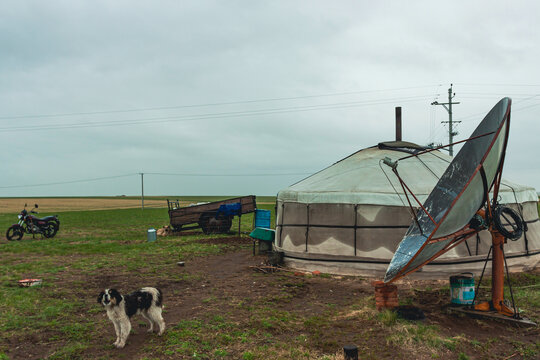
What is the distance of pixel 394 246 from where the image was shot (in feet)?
31.1

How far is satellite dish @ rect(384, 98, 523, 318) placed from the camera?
5574 millimetres

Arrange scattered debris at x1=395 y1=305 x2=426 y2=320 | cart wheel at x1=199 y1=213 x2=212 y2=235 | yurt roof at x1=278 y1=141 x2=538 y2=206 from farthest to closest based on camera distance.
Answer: cart wheel at x1=199 y1=213 x2=212 y2=235 < yurt roof at x1=278 y1=141 x2=538 y2=206 < scattered debris at x1=395 y1=305 x2=426 y2=320

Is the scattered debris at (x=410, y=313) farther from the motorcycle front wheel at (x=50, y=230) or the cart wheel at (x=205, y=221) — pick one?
the motorcycle front wheel at (x=50, y=230)

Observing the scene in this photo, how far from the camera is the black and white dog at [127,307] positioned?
18.2 ft

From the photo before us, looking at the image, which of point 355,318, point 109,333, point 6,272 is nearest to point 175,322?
point 109,333

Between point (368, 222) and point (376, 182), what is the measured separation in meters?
1.18

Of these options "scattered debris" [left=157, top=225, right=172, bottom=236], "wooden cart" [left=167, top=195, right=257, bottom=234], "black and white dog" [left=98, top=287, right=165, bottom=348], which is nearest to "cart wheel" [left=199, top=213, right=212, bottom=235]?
"wooden cart" [left=167, top=195, right=257, bottom=234]

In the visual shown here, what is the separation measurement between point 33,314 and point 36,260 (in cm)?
663

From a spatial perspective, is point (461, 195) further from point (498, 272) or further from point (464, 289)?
point (464, 289)

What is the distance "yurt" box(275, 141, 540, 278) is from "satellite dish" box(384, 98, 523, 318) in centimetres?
196

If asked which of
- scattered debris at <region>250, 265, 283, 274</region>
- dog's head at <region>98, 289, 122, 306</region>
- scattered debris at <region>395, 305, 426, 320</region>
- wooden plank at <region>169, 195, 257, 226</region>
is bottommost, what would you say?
scattered debris at <region>250, 265, 283, 274</region>

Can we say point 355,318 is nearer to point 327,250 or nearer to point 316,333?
point 316,333

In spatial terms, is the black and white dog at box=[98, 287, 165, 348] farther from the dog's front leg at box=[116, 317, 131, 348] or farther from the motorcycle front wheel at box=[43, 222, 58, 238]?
the motorcycle front wheel at box=[43, 222, 58, 238]

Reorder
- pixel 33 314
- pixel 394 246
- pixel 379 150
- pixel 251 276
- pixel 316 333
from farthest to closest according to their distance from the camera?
pixel 379 150 → pixel 251 276 → pixel 394 246 → pixel 33 314 → pixel 316 333
